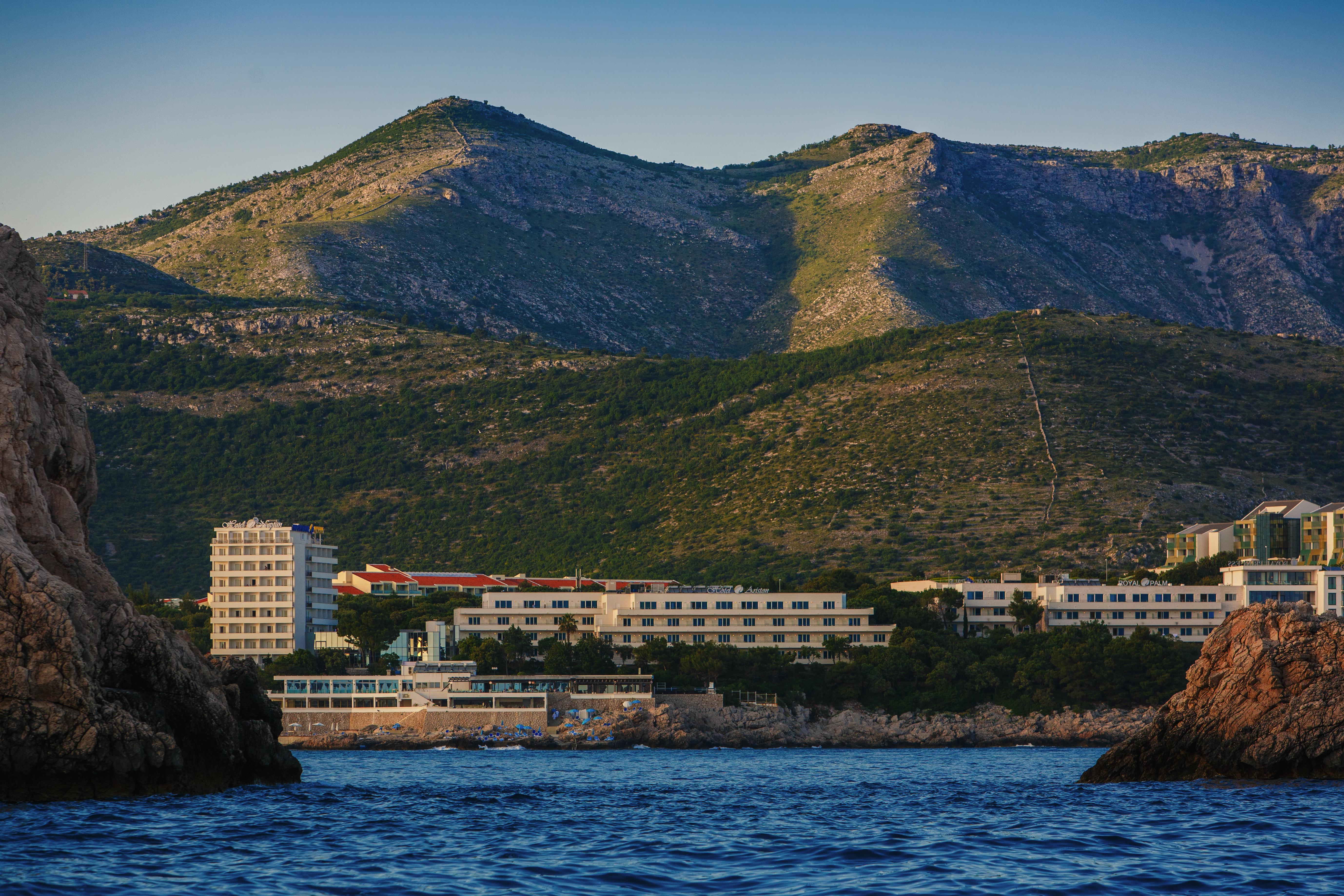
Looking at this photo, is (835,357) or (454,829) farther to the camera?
(835,357)

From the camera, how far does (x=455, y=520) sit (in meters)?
164

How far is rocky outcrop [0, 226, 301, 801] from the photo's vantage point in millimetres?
43406

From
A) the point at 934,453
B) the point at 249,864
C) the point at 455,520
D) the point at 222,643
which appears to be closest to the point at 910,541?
the point at 934,453

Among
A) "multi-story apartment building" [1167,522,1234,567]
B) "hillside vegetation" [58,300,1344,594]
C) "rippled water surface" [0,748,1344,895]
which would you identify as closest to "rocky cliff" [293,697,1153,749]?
"hillside vegetation" [58,300,1344,594]

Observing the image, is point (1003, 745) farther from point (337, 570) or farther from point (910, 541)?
point (337, 570)

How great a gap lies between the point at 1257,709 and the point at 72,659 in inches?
1435

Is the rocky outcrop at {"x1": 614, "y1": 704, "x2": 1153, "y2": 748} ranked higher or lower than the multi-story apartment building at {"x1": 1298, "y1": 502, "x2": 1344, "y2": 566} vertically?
lower

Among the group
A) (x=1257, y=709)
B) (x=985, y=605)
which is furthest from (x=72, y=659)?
(x=985, y=605)

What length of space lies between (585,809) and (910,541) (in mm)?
96015

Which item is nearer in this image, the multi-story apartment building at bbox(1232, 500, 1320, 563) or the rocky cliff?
the rocky cliff

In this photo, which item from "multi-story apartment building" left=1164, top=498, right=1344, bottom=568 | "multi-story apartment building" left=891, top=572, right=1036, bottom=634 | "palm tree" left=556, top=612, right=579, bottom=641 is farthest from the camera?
"multi-story apartment building" left=1164, top=498, right=1344, bottom=568

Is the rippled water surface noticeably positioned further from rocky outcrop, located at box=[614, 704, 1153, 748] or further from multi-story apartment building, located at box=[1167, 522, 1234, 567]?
multi-story apartment building, located at box=[1167, 522, 1234, 567]

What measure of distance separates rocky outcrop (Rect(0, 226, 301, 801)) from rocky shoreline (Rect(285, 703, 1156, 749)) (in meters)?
40.1

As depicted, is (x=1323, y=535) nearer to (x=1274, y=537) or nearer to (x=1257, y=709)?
(x=1274, y=537)
